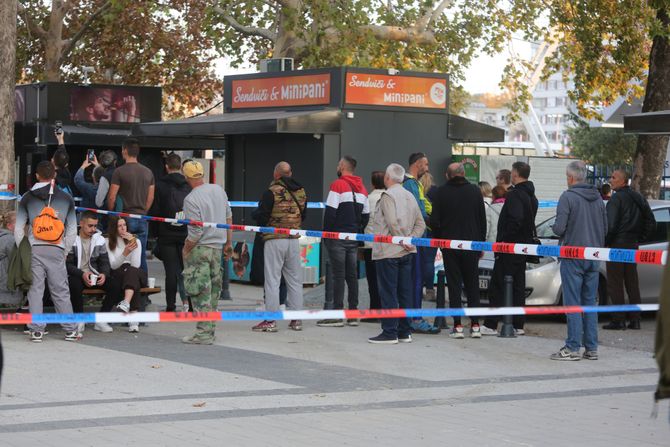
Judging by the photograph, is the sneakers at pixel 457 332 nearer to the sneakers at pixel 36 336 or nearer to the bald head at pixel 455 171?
the bald head at pixel 455 171

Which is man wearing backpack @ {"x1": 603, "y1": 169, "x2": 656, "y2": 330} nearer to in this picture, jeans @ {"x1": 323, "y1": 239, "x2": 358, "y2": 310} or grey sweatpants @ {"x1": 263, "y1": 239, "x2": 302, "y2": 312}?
jeans @ {"x1": 323, "y1": 239, "x2": 358, "y2": 310}

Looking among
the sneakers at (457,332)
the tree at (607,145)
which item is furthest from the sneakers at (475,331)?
the tree at (607,145)

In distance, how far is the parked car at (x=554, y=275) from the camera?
13938mm

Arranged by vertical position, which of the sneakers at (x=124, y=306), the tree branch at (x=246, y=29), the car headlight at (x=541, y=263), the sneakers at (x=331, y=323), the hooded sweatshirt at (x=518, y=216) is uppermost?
the tree branch at (x=246, y=29)

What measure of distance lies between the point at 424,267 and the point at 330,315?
682 cm

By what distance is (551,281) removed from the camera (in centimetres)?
1394

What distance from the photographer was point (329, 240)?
13453mm

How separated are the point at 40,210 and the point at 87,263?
86 cm

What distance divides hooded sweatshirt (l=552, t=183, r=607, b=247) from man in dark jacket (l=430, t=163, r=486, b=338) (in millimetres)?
1438

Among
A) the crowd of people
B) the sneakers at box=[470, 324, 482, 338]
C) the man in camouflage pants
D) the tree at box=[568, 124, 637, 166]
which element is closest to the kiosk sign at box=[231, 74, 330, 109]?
the crowd of people

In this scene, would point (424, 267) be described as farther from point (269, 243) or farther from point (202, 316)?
point (202, 316)

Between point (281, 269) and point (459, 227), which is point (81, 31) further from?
point (459, 227)

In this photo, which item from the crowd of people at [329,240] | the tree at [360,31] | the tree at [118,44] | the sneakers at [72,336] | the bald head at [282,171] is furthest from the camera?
the tree at [118,44]

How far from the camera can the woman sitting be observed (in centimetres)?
1253
